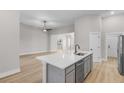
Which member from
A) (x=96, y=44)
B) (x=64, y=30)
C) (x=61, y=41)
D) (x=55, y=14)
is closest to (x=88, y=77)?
(x=96, y=44)

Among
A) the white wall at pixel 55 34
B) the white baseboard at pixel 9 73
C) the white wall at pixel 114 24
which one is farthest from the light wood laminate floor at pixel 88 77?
the white wall at pixel 55 34

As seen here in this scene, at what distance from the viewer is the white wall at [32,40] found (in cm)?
895

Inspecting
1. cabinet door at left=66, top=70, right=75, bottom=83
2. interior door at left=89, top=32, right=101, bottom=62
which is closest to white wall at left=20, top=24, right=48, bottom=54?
interior door at left=89, top=32, right=101, bottom=62

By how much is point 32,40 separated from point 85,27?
594 cm

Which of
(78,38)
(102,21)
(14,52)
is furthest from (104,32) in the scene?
(14,52)

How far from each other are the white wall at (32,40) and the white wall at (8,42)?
5.38m

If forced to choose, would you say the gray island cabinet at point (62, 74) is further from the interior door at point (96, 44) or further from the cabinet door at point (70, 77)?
the interior door at point (96, 44)

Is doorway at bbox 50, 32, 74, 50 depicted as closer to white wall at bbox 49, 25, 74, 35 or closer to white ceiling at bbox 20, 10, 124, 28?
white wall at bbox 49, 25, 74, 35

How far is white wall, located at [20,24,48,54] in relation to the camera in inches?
352

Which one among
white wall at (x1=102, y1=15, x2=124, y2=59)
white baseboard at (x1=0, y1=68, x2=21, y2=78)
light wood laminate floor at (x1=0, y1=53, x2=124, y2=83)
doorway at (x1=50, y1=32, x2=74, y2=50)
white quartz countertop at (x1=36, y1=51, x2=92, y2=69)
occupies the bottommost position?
light wood laminate floor at (x1=0, y1=53, x2=124, y2=83)

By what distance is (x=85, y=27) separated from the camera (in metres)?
6.35

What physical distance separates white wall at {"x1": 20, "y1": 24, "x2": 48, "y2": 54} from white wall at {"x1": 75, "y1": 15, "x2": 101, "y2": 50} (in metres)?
5.19
